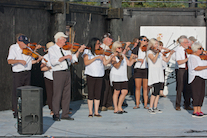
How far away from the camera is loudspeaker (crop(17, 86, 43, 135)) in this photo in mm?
6125

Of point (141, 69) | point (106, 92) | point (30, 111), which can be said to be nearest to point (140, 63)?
point (141, 69)

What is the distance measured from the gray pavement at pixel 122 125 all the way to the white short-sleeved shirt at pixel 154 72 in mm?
841

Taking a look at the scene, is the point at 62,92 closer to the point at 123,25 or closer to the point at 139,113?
the point at 139,113

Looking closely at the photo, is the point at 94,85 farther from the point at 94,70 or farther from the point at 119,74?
the point at 119,74

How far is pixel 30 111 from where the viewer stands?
6.14 m

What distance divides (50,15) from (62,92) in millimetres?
3242

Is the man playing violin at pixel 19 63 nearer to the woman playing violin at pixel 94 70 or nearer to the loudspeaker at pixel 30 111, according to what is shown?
the woman playing violin at pixel 94 70

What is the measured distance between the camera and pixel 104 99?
358 inches

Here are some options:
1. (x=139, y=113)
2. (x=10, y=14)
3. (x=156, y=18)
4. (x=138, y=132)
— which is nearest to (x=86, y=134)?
(x=138, y=132)

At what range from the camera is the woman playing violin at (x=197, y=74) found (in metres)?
7.84

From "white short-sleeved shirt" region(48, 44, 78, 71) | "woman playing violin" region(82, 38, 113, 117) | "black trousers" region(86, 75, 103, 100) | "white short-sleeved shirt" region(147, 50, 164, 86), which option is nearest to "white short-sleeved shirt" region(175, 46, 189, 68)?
"white short-sleeved shirt" region(147, 50, 164, 86)

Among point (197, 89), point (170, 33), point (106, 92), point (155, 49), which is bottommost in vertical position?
point (106, 92)

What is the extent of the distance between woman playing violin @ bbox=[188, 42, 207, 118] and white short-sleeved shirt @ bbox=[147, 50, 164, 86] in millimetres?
838

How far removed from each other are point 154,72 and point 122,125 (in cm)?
200
